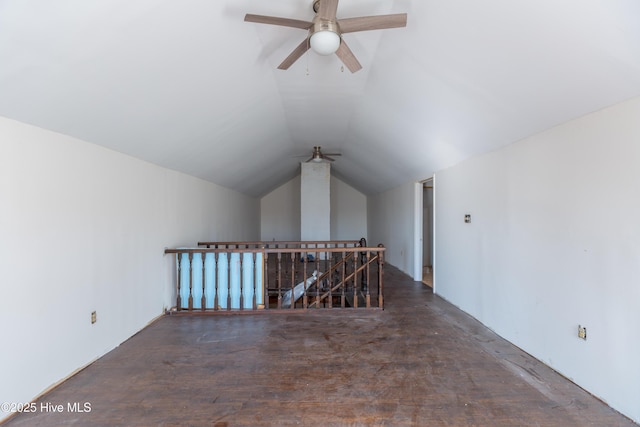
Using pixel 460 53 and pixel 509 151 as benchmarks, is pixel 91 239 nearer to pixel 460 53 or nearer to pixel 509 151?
pixel 460 53

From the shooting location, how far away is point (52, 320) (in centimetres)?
227

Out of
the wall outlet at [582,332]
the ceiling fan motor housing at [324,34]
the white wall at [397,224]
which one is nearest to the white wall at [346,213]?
the white wall at [397,224]

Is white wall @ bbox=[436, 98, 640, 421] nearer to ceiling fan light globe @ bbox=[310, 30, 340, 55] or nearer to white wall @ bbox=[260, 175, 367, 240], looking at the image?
ceiling fan light globe @ bbox=[310, 30, 340, 55]

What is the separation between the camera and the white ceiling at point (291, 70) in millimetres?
1699

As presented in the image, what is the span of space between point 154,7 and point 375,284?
16.8ft

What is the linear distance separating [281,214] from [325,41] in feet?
31.3

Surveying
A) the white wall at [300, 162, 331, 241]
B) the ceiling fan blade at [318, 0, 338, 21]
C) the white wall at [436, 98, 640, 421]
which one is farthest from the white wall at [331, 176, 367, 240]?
the ceiling fan blade at [318, 0, 338, 21]

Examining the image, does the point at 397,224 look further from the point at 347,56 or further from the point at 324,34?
the point at 324,34

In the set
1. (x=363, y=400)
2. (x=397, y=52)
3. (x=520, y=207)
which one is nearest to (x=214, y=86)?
(x=397, y=52)

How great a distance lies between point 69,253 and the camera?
96.1 inches

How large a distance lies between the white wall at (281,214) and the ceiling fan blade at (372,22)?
9.33 m

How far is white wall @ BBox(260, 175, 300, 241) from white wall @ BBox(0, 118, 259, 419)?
293 inches

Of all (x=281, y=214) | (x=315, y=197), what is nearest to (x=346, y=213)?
(x=281, y=214)

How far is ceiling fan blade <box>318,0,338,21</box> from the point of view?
1.94 meters
